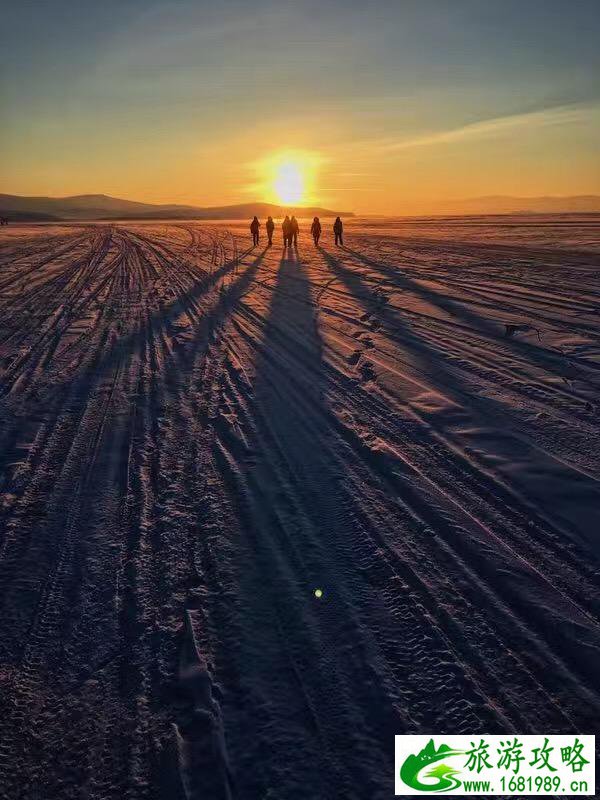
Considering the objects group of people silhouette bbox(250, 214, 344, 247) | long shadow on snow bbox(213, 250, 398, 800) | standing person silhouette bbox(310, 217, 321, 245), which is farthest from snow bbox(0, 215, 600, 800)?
standing person silhouette bbox(310, 217, 321, 245)

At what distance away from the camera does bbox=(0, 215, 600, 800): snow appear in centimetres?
279

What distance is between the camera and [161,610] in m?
3.58

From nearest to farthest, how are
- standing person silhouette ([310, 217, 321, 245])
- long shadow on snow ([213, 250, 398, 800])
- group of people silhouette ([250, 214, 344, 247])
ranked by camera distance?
long shadow on snow ([213, 250, 398, 800]) < group of people silhouette ([250, 214, 344, 247]) < standing person silhouette ([310, 217, 321, 245])

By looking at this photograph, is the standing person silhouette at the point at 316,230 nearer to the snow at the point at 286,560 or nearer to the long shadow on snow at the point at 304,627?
the snow at the point at 286,560

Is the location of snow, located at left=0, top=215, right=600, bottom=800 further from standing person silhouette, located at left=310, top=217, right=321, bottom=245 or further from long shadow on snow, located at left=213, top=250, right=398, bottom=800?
standing person silhouette, located at left=310, top=217, right=321, bottom=245

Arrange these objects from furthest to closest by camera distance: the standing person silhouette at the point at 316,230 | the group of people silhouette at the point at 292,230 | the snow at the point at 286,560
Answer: the standing person silhouette at the point at 316,230 → the group of people silhouette at the point at 292,230 → the snow at the point at 286,560

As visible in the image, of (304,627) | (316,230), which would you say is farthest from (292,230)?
(304,627)

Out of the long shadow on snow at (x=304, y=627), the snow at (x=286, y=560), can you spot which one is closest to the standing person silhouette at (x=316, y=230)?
the snow at (x=286, y=560)

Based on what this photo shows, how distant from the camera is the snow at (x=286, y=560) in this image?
279 centimetres

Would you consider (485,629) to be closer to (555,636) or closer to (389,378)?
(555,636)

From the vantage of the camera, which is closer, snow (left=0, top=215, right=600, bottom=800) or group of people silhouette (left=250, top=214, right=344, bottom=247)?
snow (left=0, top=215, right=600, bottom=800)

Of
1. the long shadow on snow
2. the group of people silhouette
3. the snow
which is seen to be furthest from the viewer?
the group of people silhouette

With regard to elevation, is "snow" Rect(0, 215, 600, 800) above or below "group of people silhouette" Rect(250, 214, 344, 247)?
below

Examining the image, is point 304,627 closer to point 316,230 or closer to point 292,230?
point 292,230
